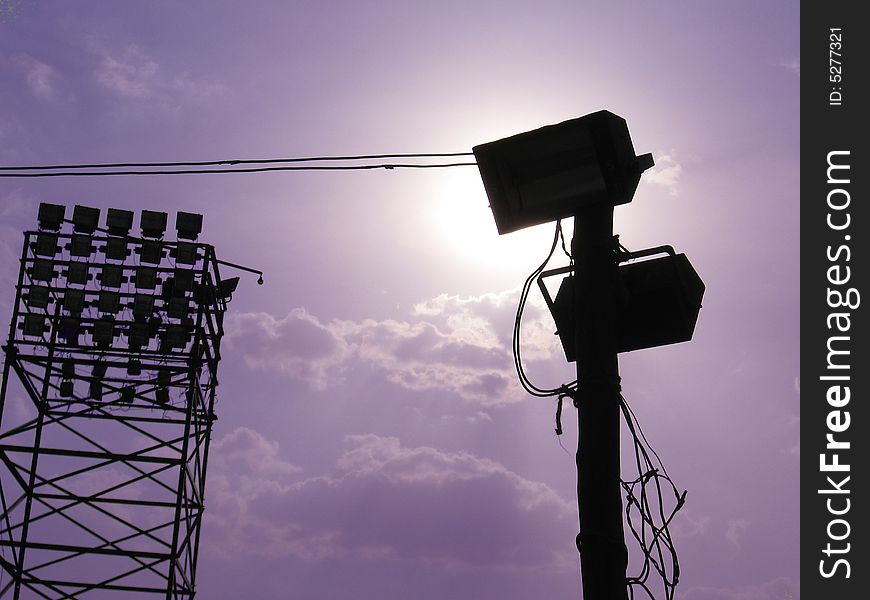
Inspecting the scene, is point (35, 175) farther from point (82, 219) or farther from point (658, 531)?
point (82, 219)

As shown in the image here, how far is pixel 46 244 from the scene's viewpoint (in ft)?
75.2

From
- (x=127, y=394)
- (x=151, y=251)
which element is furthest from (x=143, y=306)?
(x=127, y=394)

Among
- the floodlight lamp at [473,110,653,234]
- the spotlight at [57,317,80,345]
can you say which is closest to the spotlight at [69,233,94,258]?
the spotlight at [57,317,80,345]

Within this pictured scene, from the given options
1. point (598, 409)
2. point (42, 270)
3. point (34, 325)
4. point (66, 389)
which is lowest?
point (598, 409)

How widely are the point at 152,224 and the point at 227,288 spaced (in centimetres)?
267

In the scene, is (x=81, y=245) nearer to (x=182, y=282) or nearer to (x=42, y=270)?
(x=42, y=270)

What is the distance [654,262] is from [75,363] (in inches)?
780

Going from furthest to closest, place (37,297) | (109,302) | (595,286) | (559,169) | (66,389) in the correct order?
(109,302) < (37,297) < (66,389) < (559,169) < (595,286)

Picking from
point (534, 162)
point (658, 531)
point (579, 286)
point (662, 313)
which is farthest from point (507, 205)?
point (658, 531)

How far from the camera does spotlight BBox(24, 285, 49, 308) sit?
22.6 m

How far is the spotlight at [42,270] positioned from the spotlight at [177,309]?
3.14 m

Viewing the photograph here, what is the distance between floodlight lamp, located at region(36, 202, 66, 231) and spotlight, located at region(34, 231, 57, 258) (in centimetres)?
27

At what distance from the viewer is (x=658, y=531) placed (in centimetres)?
613

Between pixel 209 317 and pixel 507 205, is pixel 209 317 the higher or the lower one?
the higher one
